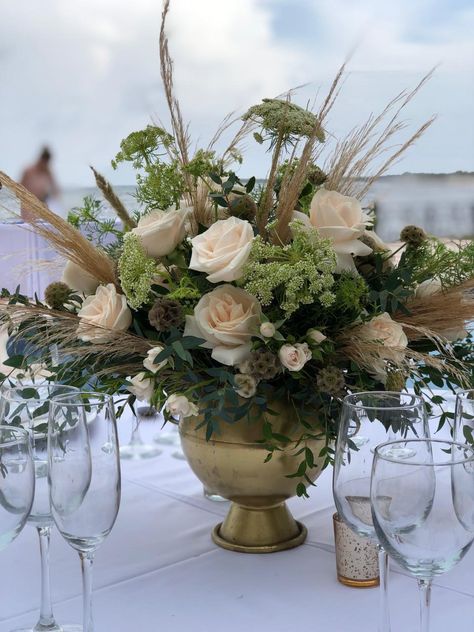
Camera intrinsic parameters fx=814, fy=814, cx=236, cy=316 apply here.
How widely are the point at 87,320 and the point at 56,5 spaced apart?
2098cm

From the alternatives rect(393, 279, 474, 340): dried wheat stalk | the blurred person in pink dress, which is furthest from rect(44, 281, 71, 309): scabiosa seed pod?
the blurred person in pink dress

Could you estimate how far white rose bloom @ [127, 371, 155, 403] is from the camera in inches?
38.4

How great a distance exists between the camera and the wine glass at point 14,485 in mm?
700

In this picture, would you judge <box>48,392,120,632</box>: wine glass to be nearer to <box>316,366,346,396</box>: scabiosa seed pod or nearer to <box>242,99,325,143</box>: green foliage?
<box>316,366,346,396</box>: scabiosa seed pod

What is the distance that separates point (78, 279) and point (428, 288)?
462 mm

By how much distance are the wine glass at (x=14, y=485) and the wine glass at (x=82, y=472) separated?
27 millimetres

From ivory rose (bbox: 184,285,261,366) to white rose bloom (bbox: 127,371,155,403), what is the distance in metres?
0.08

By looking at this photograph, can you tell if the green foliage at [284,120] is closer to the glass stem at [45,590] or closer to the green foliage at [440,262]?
the green foliage at [440,262]

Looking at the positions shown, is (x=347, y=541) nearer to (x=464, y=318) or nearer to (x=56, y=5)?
(x=464, y=318)

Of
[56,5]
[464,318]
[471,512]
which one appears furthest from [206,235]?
[56,5]

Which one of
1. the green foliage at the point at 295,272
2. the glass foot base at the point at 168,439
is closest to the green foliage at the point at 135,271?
the green foliage at the point at 295,272

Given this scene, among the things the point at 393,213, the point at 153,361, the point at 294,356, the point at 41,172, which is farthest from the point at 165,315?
the point at 41,172

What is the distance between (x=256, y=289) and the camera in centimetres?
91

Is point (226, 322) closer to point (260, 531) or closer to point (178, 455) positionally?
point (260, 531)
